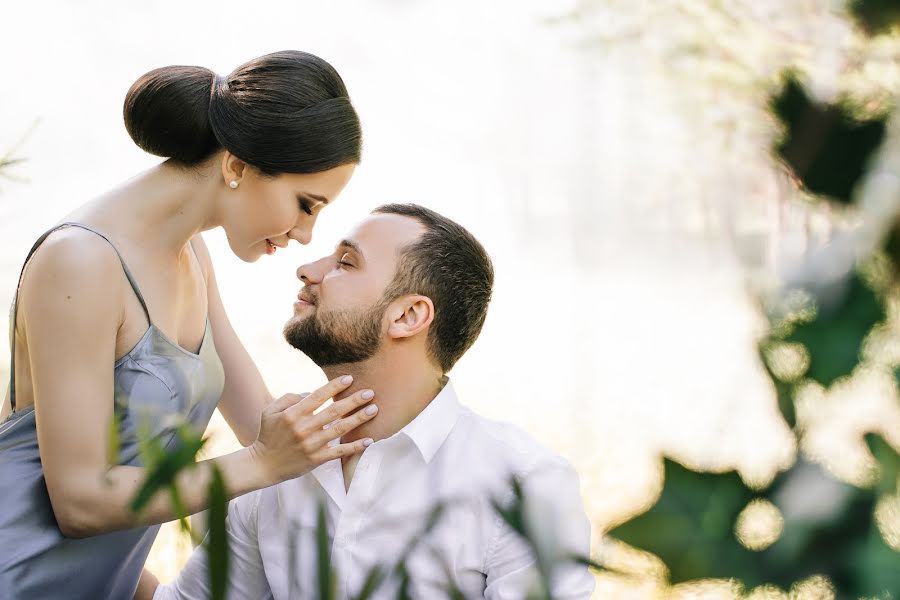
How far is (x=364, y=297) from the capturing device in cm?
153

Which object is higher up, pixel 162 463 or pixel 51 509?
pixel 162 463

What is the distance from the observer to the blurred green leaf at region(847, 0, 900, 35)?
172 millimetres

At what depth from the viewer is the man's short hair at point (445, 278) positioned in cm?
156

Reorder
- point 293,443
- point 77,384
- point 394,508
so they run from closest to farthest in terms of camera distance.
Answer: point 293,443 → point 77,384 → point 394,508

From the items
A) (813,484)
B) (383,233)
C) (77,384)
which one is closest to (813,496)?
(813,484)

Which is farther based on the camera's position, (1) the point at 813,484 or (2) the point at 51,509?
(2) the point at 51,509

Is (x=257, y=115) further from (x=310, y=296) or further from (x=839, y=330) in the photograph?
(x=839, y=330)

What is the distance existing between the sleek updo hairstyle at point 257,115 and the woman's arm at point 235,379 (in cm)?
34

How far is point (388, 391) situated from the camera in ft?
4.99

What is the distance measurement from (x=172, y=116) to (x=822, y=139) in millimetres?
1460

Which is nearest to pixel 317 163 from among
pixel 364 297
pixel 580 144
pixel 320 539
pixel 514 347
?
pixel 364 297

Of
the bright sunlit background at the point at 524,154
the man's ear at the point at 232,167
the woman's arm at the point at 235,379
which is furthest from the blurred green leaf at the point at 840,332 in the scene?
the bright sunlit background at the point at 524,154

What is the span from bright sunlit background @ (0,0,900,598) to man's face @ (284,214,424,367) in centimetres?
368

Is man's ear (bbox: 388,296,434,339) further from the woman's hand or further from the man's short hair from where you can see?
the woman's hand
